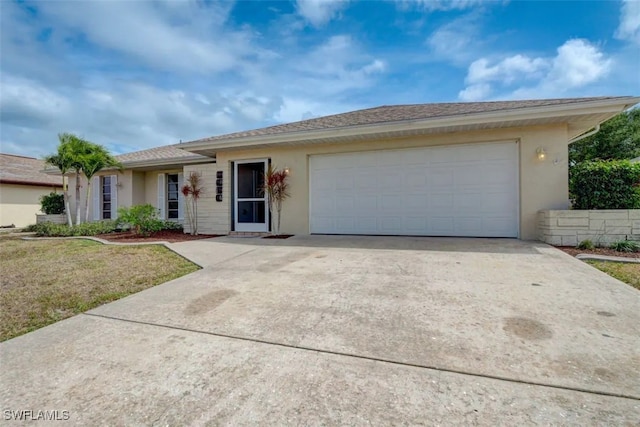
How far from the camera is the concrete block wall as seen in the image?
18.9 feet

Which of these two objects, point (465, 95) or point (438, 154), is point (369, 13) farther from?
point (465, 95)

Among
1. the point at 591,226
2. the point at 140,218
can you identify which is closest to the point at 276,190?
the point at 140,218

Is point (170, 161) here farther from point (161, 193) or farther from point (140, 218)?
point (140, 218)

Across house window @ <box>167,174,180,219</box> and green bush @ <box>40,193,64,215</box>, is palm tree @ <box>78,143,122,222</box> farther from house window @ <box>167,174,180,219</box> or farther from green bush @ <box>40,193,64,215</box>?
green bush @ <box>40,193,64,215</box>

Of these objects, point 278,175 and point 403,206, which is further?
point 278,175

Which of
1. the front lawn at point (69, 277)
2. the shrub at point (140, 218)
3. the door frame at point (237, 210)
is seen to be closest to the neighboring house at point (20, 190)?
the shrub at point (140, 218)

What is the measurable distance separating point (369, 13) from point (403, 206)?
594cm

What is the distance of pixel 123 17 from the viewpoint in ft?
26.2

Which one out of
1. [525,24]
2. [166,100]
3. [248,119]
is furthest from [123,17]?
[248,119]

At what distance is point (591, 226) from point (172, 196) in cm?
1350

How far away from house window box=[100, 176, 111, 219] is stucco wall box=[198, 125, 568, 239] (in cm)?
773

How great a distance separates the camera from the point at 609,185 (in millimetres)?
6031

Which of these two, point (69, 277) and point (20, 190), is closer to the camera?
point (69, 277)

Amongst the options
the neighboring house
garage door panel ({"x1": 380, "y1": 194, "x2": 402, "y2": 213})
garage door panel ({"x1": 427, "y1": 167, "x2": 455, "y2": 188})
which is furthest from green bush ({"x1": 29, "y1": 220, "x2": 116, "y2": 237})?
garage door panel ({"x1": 427, "y1": 167, "x2": 455, "y2": 188})
